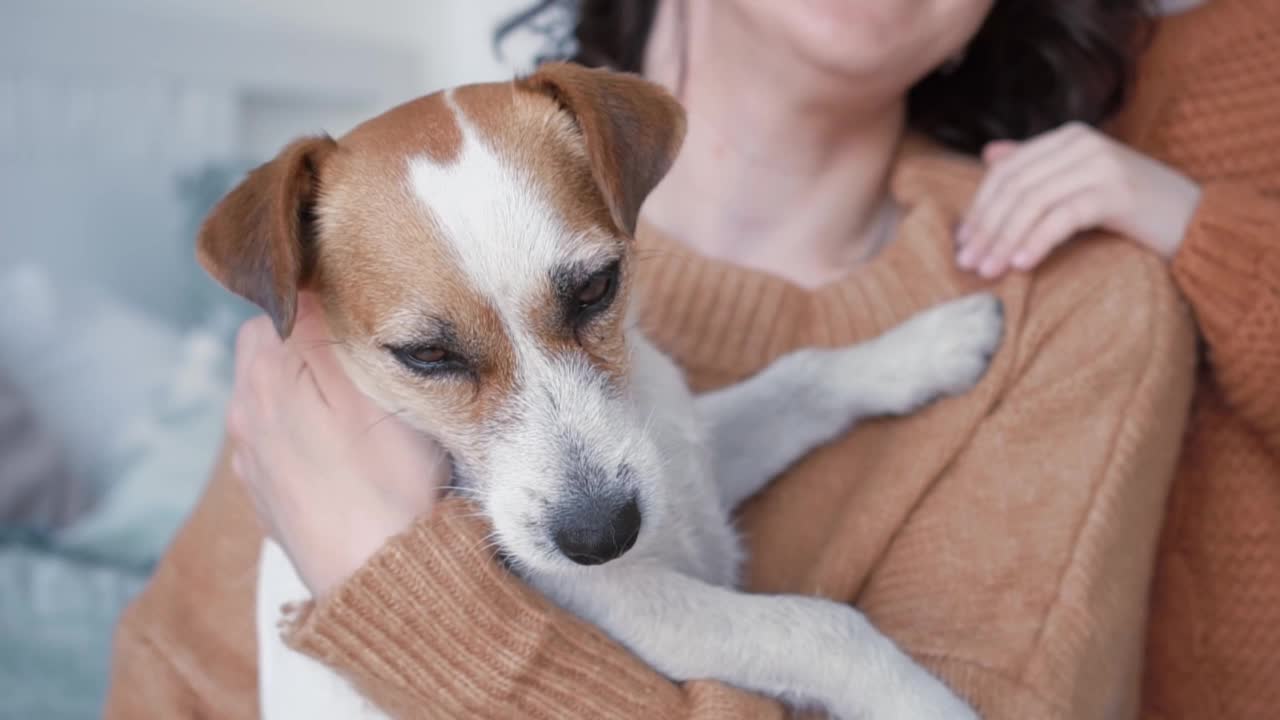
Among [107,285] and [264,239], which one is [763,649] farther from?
[107,285]

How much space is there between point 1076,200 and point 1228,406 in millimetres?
460

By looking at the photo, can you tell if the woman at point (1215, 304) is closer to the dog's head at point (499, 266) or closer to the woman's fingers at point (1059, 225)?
the woman's fingers at point (1059, 225)

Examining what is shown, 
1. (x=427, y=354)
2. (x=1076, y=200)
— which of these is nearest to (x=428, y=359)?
(x=427, y=354)

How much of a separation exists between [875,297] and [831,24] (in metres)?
0.49

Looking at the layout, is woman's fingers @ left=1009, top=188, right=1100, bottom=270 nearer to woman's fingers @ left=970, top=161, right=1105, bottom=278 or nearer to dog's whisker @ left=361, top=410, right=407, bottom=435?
woman's fingers @ left=970, top=161, right=1105, bottom=278

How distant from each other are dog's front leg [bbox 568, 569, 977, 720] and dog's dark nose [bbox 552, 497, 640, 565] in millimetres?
82

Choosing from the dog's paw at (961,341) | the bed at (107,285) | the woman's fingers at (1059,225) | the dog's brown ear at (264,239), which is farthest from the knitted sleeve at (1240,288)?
the bed at (107,285)

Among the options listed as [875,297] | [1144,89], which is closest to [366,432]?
[875,297]

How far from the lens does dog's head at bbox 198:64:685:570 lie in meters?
1.19

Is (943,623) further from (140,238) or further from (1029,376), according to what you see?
(140,238)

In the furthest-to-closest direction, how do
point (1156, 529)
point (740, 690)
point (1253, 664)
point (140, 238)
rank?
point (140, 238)
point (1253, 664)
point (1156, 529)
point (740, 690)

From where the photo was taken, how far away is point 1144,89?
200cm

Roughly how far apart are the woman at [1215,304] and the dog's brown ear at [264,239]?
1148 mm

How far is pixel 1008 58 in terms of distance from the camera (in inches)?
87.7
